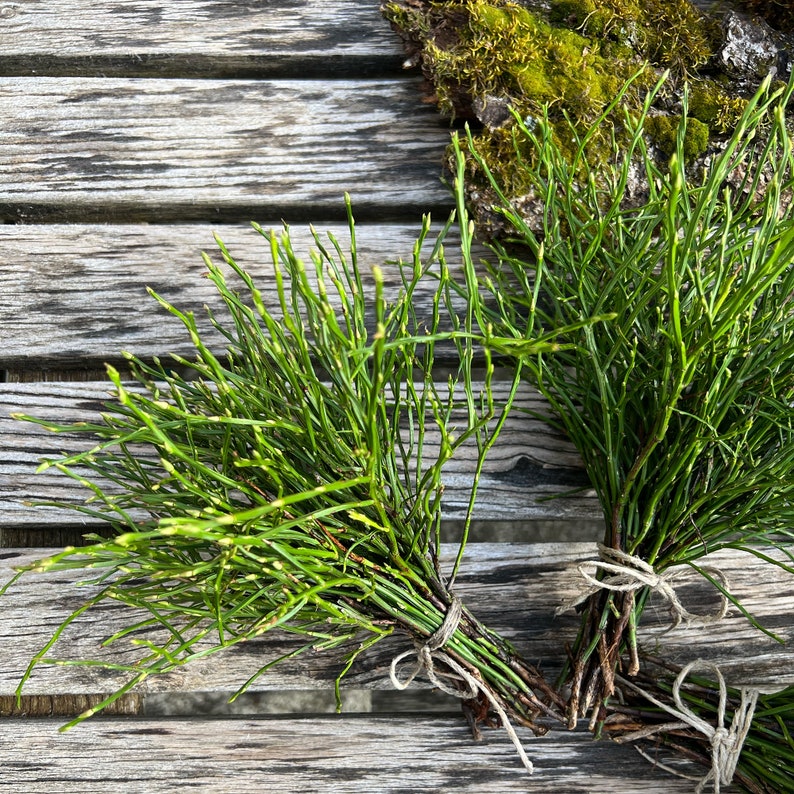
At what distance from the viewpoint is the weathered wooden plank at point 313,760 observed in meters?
0.73

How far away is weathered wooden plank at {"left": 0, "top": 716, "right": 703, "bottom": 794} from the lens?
0.73 meters

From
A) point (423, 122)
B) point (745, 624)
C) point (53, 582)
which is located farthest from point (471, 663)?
point (423, 122)

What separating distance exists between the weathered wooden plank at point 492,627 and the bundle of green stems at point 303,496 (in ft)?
0.12

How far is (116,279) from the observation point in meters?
0.79

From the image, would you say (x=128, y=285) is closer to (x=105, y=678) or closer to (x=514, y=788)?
(x=105, y=678)

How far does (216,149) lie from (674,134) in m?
0.48

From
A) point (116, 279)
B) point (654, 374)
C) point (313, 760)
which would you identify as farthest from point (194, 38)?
point (313, 760)

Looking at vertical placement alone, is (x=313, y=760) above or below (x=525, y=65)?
below

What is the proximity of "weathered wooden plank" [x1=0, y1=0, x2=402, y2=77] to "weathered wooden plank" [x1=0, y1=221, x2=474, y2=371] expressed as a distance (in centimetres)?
19

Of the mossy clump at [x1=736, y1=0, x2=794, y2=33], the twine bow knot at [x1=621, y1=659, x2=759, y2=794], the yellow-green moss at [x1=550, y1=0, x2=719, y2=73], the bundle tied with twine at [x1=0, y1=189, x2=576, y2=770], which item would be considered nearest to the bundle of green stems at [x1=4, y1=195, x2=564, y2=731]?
the bundle tied with twine at [x1=0, y1=189, x2=576, y2=770]

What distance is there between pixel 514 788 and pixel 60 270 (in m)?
0.70

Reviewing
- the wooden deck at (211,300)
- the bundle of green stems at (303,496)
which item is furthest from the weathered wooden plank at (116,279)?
the bundle of green stems at (303,496)

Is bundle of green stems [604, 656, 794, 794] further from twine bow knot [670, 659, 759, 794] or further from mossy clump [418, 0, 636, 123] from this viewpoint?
mossy clump [418, 0, 636, 123]

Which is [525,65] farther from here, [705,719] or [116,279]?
[705,719]
